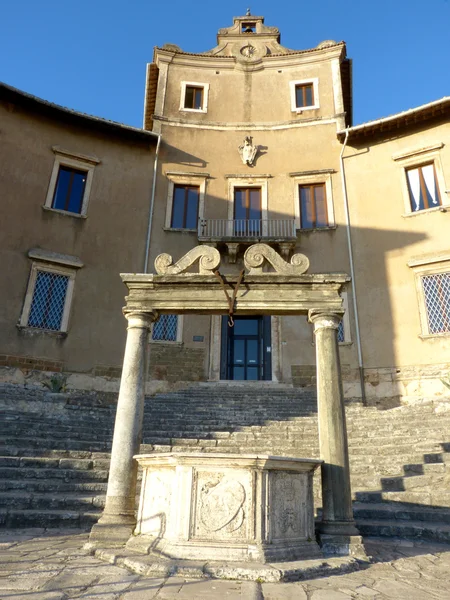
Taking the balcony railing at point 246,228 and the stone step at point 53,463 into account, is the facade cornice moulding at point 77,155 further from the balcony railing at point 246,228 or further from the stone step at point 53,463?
the stone step at point 53,463

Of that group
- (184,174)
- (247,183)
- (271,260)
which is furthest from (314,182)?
(271,260)

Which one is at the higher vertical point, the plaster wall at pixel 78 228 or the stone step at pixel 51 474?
the plaster wall at pixel 78 228

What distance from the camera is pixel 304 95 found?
17.3 m

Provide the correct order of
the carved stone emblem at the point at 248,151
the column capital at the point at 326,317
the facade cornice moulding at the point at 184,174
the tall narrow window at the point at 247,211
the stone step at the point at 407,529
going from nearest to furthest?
1. the stone step at the point at 407,529
2. the column capital at the point at 326,317
3. the tall narrow window at the point at 247,211
4. the facade cornice moulding at the point at 184,174
5. the carved stone emblem at the point at 248,151

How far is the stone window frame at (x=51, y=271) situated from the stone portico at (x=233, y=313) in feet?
26.8

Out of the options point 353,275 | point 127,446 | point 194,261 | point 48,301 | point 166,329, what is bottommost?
point 127,446

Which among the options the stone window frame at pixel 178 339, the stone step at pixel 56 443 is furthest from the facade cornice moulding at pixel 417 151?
the stone step at pixel 56 443

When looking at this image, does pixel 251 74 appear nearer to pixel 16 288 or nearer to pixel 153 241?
pixel 153 241

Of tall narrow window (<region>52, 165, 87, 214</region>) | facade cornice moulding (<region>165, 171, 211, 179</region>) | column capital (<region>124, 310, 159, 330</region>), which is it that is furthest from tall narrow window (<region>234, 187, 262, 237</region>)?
column capital (<region>124, 310, 159, 330</region>)

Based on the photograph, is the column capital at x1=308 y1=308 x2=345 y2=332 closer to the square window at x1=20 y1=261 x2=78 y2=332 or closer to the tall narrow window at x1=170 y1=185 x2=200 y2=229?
the square window at x1=20 y1=261 x2=78 y2=332

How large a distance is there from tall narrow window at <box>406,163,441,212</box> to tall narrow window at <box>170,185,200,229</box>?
23.7ft

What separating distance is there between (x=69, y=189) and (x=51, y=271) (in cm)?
313

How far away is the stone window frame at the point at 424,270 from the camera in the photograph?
13.0 metres

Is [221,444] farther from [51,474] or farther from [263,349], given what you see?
[263,349]
